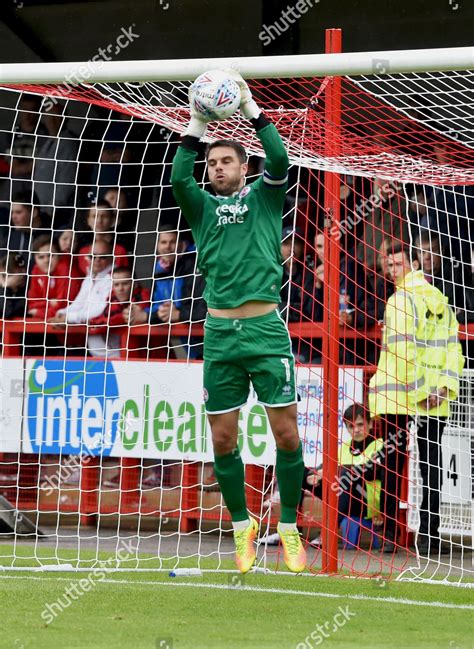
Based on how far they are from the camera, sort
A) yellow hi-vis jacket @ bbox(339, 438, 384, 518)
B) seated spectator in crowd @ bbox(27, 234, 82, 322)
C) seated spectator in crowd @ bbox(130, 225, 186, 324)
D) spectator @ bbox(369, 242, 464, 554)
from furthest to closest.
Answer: seated spectator in crowd @ bbox(27, 234, 82, 322), seated spectator in crowd @ bbox(130, 225, 186, 324), yellow hi-vis jacket @ bbox(339, 438, 384, 518), spectator @ bbox(369, 242, 464, 554)

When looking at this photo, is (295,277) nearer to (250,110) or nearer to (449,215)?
(449,215)

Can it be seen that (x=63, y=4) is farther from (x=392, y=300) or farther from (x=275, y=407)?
(x=275, y=407)

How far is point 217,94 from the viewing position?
5867 millimetres

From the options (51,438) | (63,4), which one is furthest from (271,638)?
(63,4)

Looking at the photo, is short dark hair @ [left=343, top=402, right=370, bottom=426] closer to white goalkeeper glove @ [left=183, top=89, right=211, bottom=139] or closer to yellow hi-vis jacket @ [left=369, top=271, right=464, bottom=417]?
yellow hi-vis jacket @ [left=369, top=271, right=464, bottom=417]

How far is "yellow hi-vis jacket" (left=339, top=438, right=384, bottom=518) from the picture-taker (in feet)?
29.3

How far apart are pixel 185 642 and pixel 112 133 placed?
8.67 meters

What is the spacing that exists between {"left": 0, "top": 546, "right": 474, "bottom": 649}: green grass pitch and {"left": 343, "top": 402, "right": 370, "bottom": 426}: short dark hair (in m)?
1.81

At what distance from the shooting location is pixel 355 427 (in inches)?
357

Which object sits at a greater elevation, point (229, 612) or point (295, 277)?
point (295, 277)

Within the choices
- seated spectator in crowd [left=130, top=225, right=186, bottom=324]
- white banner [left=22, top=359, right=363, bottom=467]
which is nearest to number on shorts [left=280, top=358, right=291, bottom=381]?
white banner [left=22, top=359, right=363, bottom=467]
